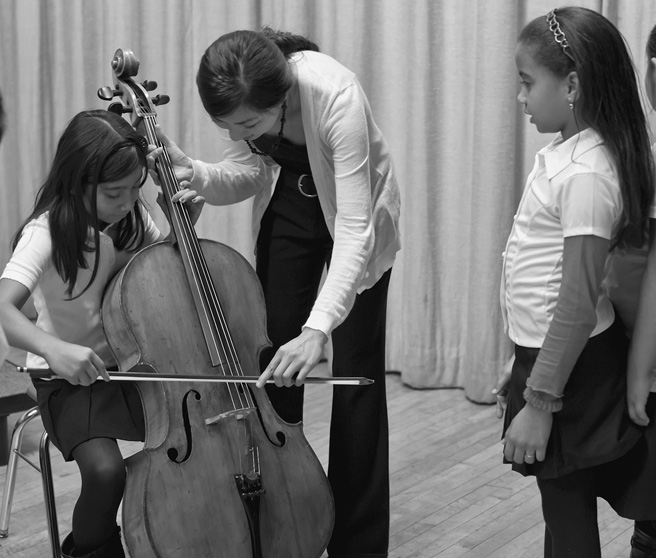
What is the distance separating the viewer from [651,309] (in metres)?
1.37

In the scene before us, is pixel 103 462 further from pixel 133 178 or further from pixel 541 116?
pixel 541 116

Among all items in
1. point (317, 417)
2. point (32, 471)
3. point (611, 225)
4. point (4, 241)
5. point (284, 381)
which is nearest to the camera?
point (611, 225)

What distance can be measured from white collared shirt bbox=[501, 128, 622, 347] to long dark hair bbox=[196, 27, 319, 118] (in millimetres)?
484

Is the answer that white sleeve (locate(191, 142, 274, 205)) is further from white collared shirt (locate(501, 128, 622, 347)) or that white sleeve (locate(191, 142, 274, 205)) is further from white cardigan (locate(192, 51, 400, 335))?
white collared shirt (locate(501, 128, 622, 347))

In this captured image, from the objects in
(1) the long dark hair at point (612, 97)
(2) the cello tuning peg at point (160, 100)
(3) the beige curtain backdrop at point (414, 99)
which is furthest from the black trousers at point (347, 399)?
(3) the beige curtain backdrop at point (414, 99)

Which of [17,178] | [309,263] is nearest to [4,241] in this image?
[17,178]

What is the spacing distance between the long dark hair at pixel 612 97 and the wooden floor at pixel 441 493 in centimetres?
101

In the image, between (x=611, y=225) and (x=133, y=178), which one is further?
(x=133, y=178)

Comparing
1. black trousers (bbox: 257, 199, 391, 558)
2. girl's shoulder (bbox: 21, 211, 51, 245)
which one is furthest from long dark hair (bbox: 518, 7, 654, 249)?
girl's shoulder (bbox: 21, 211, 51, 245)

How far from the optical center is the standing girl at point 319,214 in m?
1.62

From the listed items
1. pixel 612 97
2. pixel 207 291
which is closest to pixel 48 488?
pixel 207 291

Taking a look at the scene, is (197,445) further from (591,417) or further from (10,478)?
(10,478)

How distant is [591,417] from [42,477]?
0.97 meters

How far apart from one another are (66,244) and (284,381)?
468mm
